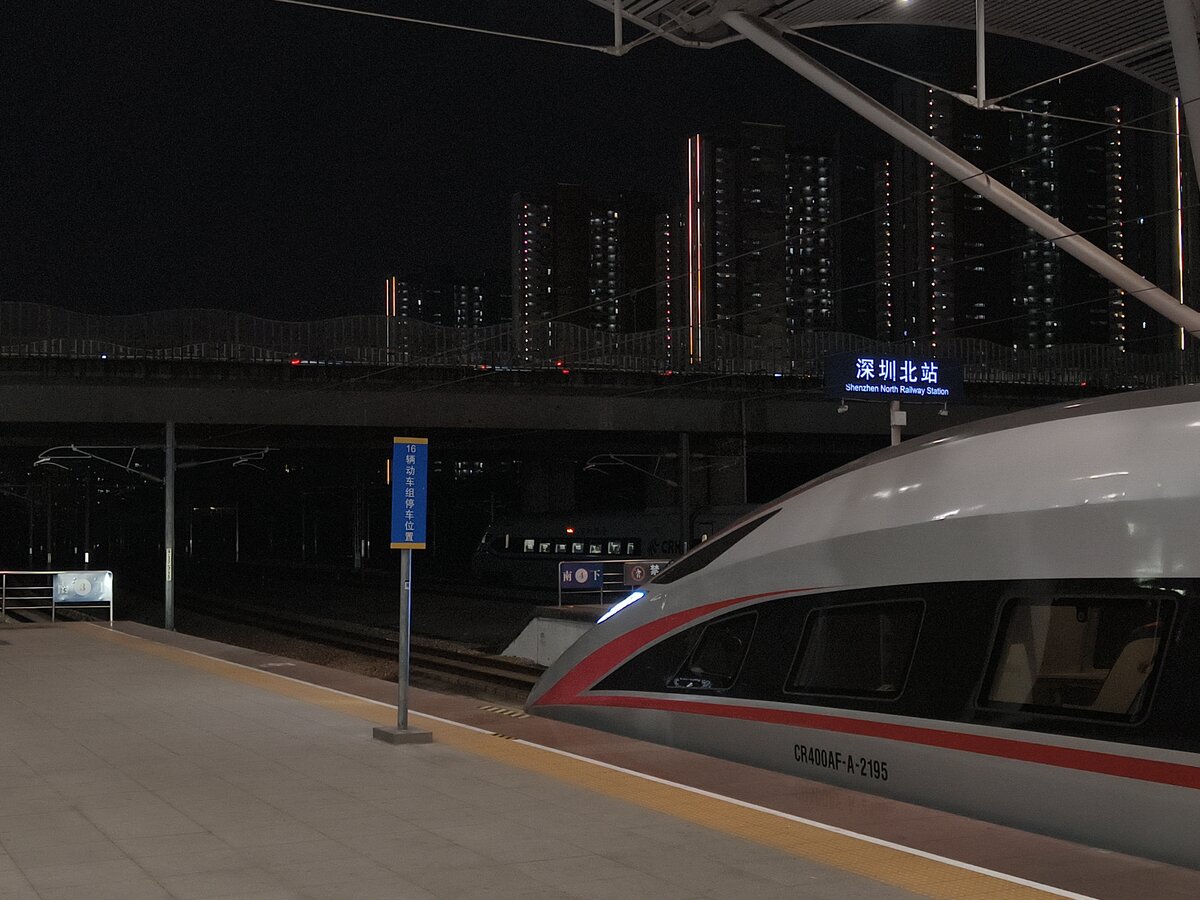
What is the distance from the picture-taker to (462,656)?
2797 centimetres

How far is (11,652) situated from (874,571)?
1616 cm

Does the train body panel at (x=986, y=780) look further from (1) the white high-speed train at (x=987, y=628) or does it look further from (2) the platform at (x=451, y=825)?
(2) the platform at (x=451, y=825)

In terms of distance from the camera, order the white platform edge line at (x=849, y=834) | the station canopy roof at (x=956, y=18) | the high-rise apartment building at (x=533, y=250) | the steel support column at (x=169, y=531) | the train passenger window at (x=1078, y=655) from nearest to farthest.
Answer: the white platform edge line at (x=849, y=834)
the train passenger window at (x=1078, y=655)
the station canopy roof at (x=956, y=18)
the steel support column at (x=169, y=531)
the high-rise apartment building at (x=533, y=250)

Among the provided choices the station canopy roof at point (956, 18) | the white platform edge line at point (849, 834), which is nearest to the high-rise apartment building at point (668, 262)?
the station canopy roof at point (956, 18)

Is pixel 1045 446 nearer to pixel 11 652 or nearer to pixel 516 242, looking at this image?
pixel 11 652

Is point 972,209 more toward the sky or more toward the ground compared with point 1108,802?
more toward the sky

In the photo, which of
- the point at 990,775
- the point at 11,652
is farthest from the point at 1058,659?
the point at 11,652

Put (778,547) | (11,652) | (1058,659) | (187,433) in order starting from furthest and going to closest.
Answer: (187,433) → (11,652) → (778,547) → (1058,659)

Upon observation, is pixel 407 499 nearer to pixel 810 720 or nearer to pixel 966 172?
pixel 810 720

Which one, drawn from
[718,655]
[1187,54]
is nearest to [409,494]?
[718,655]

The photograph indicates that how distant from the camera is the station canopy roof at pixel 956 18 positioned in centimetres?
1399

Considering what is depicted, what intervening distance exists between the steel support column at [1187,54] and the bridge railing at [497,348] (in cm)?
2869

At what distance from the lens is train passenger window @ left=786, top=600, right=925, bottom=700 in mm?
9594

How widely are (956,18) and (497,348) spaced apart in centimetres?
4178
